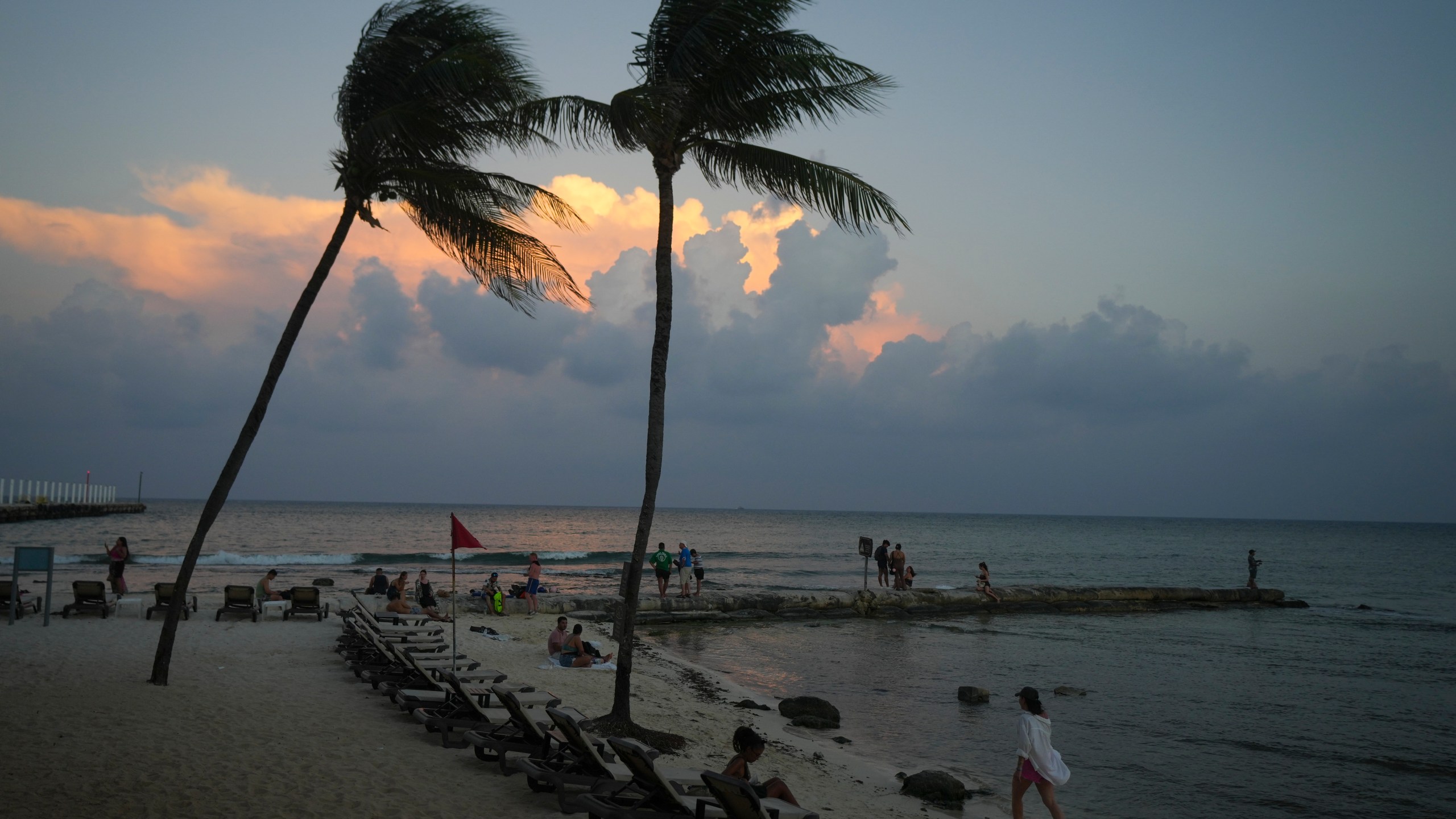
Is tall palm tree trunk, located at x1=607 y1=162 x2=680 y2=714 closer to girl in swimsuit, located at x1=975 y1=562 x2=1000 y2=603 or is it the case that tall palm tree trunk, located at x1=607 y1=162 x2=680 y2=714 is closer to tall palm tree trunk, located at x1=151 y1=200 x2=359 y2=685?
tall palm tree trunk, located at x1=151 y1=200 x2=359 y2=685

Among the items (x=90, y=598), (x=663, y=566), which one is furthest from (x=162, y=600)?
(x=663, y=566)

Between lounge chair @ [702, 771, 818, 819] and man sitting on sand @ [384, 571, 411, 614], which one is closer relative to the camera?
lounge chair @ [702, 771, 818, 819]

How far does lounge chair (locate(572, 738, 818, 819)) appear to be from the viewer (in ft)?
20.2

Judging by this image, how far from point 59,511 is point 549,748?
9260cm

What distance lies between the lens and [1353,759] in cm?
1245

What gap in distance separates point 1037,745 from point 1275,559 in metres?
78.4

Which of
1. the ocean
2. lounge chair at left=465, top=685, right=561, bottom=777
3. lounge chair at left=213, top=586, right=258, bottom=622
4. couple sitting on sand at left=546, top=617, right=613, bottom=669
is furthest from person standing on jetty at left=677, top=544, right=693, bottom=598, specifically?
lounge chair at left=465, top=685, right=561, bottom=777

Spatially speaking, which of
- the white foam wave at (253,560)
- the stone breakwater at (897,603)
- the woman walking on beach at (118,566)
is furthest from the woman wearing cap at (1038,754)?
the white foam wave at (253,560)

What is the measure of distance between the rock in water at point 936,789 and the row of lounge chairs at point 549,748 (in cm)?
302

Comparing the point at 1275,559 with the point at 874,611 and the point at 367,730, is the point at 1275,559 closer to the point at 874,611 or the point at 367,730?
the point at 874,611

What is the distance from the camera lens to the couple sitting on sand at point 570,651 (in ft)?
50.1

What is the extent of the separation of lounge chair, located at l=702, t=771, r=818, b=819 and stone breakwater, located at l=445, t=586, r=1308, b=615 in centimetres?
1569

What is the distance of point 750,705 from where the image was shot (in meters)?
13.7

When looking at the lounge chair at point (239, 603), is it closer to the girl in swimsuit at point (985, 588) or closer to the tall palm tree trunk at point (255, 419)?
the tall palm tree trunk at point (255, 419)
